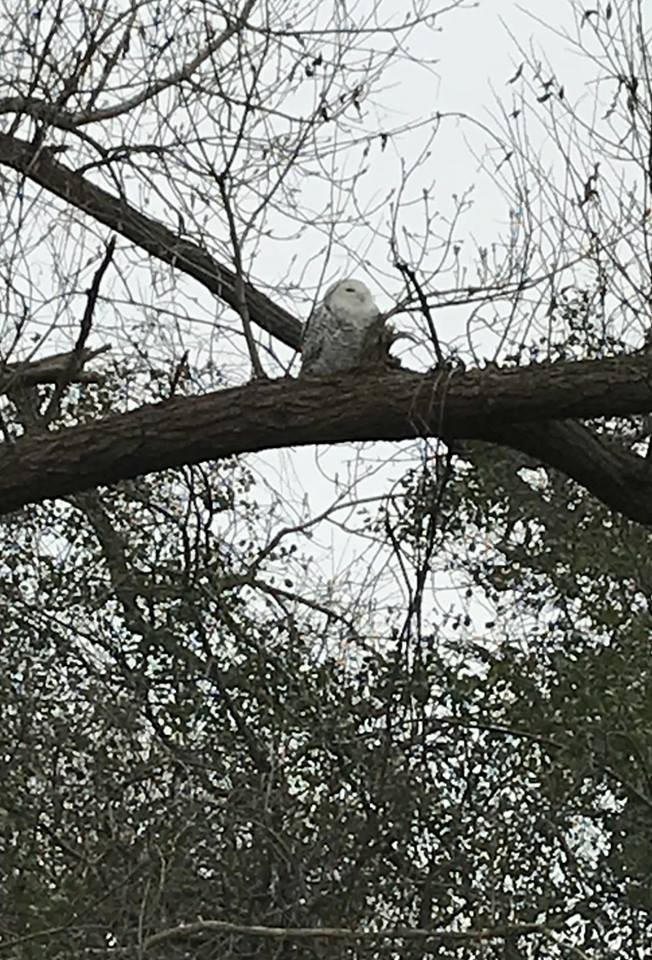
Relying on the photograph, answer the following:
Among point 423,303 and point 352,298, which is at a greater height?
point 352,298

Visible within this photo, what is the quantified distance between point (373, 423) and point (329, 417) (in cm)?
7

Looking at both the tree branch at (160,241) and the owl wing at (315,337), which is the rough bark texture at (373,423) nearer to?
the owl wing at (315,337)

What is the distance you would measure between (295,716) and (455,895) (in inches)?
17.5

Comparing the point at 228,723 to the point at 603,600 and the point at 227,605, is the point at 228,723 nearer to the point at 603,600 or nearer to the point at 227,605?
the point at 227,605

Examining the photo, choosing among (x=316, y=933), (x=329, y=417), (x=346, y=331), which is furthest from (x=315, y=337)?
(x=316, y=933)

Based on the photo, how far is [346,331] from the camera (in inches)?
118

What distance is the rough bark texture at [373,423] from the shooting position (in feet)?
8.87

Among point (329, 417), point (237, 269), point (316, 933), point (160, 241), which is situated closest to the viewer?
point (316, 933)

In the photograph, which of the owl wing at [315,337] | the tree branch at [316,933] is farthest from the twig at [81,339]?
the tree branch at [316,933]

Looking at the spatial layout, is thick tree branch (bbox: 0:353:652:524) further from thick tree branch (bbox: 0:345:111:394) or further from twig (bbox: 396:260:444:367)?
thick tree branch (bbox: 0:345:111:394)

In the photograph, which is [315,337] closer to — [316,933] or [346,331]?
[346,331]

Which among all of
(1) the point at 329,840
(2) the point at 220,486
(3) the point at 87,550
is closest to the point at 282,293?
(2) the point at 220,486

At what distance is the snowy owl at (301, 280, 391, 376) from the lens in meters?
2.98

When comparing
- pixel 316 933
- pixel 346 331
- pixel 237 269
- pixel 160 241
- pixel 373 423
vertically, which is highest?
pixel 160 241
